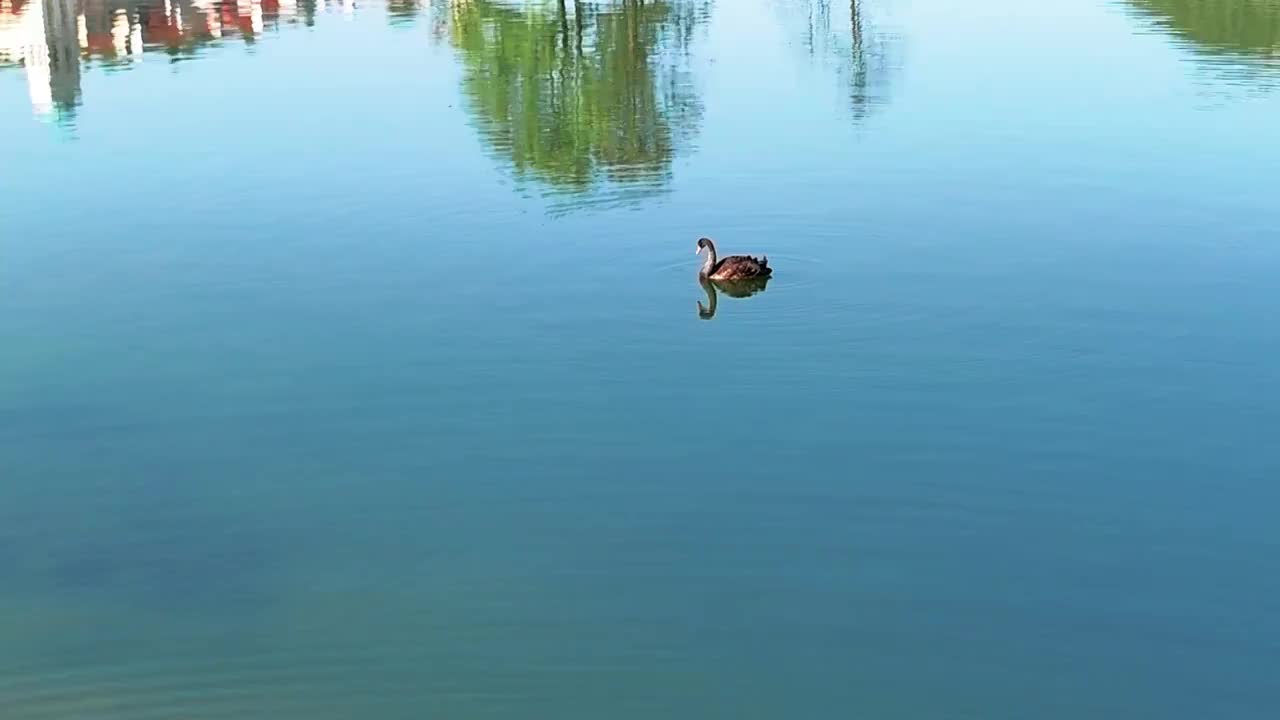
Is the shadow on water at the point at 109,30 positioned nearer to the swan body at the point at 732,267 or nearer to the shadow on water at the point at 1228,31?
the swan body at the point at 732,267

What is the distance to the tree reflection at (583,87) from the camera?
39.6 meters

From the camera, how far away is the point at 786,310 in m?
28.3

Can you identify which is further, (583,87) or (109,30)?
(109,30)

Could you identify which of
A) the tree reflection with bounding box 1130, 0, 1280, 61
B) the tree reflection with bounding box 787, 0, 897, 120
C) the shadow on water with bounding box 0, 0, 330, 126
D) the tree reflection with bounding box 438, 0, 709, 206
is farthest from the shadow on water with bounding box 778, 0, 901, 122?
the shadow on water with bounding box 0, 0, 330, 126

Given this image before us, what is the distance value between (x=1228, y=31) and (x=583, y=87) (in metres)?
23.6

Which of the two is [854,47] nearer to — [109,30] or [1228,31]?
[1228,31]

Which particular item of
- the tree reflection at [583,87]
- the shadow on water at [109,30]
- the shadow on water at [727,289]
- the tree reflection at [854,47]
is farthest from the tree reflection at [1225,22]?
the shadow on water at [109,30]

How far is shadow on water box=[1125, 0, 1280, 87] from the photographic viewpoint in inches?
2055

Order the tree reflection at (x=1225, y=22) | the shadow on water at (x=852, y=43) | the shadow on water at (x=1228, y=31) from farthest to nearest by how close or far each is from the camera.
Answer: the tree reflection at (x=1225, y=22), the shadow on water at (x=1228, y=31), the shadow on water at (x=852, y=43)

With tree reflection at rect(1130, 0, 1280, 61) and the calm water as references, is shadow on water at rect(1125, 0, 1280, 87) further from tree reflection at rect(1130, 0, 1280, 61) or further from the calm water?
the calm water

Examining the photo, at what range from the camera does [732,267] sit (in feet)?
94.9

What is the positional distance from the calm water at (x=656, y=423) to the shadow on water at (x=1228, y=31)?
7159mm

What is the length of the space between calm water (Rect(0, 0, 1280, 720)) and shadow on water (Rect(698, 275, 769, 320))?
0.60 ft

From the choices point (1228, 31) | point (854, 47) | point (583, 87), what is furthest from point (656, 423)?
point (1228, 31)
